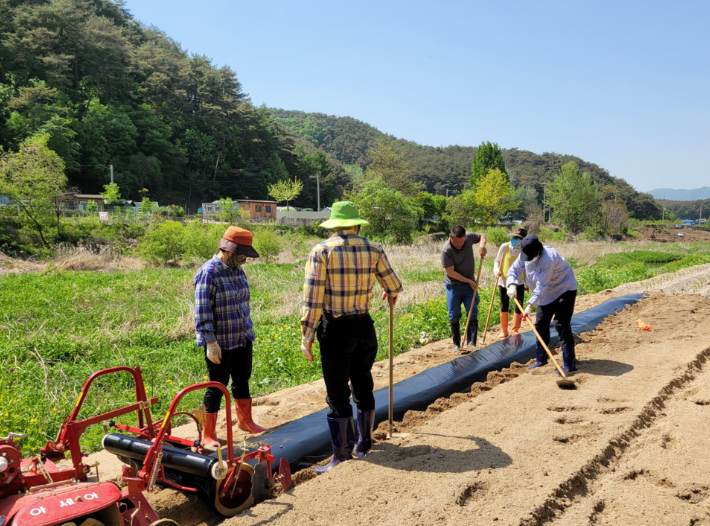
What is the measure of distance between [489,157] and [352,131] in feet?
303

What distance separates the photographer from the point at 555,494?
3.04 m

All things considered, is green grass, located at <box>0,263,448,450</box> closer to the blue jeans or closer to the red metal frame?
the blue jeans

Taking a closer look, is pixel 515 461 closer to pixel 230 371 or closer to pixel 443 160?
pixel 230 371

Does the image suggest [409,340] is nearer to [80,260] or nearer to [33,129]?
[80,260]

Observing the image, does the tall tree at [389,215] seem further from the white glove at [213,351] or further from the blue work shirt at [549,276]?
the white glove at [213,351]

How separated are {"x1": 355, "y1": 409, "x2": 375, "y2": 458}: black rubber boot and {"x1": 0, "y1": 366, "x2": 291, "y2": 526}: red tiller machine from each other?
2.05 feet

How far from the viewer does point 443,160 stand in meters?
114

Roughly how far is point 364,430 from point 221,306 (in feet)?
5.05

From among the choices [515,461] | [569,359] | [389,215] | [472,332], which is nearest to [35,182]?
[389,215]

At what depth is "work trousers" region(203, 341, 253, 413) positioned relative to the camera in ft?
13.2

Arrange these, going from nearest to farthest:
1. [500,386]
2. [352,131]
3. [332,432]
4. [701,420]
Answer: [332,432] → [701,420] → [500,386] → [352,131]

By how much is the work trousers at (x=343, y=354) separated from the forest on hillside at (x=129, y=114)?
43615 millimetres

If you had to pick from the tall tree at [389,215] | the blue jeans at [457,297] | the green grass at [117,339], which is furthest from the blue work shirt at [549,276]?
the tall tree at [389,215]

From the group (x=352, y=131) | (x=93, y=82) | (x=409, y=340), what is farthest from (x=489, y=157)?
(x=352, y=131)
